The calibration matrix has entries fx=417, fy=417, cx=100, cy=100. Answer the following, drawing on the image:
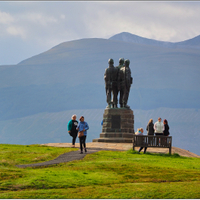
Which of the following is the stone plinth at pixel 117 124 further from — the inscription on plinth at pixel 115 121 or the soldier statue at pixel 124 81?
the soldier statue at pixel 124 81

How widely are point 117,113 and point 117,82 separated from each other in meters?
2.81

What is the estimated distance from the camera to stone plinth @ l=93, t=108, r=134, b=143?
29.8 metres

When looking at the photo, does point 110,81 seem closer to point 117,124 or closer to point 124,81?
point 124,81

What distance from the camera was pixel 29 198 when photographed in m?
9.45

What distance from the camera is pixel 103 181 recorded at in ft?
38.0

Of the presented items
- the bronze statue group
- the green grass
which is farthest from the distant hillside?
the green grass

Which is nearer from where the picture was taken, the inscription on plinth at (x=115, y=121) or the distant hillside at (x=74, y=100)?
the inscription on plinth at (x=115, y=121)

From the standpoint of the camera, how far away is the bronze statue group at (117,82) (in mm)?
31781

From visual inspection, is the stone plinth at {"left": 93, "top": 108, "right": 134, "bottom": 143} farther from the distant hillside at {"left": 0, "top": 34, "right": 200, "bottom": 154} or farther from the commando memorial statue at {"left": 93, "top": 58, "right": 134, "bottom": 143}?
the distant hillside at {"left": 0, "top": 34, "right": 200, "bottom": 154}

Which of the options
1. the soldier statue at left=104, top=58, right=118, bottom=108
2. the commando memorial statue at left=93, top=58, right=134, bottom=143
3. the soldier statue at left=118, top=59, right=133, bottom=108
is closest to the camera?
the commando memorial statue at left=93, top=58, right=134, bottom=143

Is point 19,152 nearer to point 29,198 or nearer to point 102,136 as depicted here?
point 29,198

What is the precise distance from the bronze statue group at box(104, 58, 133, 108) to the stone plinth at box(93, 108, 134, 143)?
1144 millimetres

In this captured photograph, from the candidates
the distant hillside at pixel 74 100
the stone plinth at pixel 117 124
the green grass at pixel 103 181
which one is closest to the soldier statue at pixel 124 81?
the stone plinth at pixel 117 124

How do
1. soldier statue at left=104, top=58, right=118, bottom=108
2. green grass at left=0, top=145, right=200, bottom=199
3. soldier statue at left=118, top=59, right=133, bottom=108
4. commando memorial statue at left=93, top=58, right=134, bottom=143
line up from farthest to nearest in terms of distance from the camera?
soldier statue at left=104, top=58, right=118, bottom=108 < soldier statue at left=118, top=59, right=133, bottom=108 < commando memorial statue at left=93, top=58, right=134, bottom=143 < green grass at left=0, top=145, right=200, bottom=199
